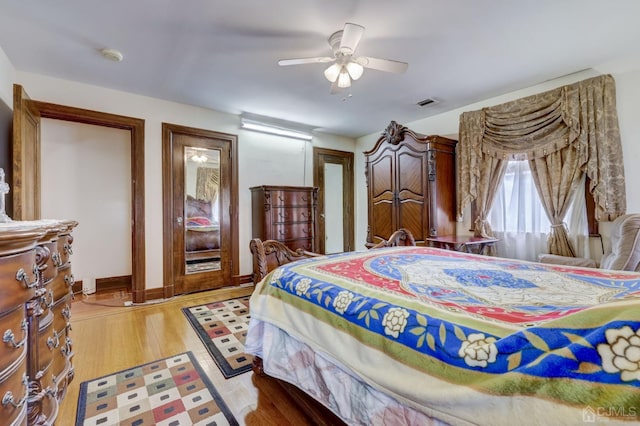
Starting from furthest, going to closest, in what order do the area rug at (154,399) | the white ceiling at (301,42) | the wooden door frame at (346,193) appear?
the wooden door frame at (346,193) → the white ceiling at (301,42) → the area rug at (154,399)

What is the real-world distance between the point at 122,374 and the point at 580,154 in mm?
4281

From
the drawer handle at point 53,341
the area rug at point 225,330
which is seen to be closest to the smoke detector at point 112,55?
the drawer handle at point 53,341

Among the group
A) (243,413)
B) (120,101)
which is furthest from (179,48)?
(243,413)

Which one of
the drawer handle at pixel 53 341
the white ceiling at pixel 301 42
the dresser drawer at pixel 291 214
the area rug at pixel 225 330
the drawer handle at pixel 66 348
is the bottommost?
the area rug at pixel 225 330

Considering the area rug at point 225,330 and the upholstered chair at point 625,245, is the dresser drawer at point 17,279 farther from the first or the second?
the upholstered chair at point 625,245

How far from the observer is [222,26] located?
208 cm

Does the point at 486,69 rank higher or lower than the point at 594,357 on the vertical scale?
higher

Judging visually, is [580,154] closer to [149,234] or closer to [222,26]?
[222,26]

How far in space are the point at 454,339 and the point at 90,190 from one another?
475 centimetres

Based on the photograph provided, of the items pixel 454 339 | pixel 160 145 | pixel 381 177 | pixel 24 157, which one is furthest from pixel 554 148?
pixel 24 157

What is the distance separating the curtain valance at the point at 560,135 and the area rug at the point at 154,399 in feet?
11.0

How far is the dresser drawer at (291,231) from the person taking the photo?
3988mm

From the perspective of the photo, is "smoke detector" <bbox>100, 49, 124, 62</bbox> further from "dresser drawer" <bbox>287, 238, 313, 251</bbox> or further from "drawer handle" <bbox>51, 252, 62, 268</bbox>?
"dresser drawer" <bbox>287, 238, 313, 251</bbox>

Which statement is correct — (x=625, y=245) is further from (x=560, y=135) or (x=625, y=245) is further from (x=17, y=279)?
(x=17, y=279)
